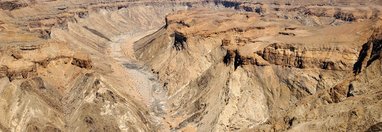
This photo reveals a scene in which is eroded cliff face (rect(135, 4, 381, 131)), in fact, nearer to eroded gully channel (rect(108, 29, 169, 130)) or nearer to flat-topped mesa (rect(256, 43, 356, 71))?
flat-topped mesa (rect(256, 43, 356, 71))

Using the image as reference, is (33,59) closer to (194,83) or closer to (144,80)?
(144,80)

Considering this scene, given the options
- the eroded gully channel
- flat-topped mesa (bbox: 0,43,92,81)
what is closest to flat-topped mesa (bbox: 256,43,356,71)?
the eroded gully channel

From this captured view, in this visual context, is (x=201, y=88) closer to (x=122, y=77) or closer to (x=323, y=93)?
(x=122, y=77)

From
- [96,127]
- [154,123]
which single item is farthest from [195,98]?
[96,127]

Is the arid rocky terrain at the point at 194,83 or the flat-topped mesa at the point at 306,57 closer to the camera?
the arid rocky terrain at the point at 194,83

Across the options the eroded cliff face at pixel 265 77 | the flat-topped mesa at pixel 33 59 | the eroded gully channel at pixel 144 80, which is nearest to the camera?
the eroded cliff face at pixel 265 77

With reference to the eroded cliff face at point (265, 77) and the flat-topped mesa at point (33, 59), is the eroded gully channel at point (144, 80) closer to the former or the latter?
the eroded cliff face at point (265, 77)

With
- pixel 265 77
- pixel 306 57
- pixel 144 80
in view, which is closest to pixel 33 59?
pixel 144 80

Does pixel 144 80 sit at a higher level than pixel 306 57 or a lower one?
lower

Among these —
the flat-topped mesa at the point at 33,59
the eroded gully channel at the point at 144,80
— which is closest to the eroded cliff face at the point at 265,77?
the eroded gully channel at the point at 144,80
